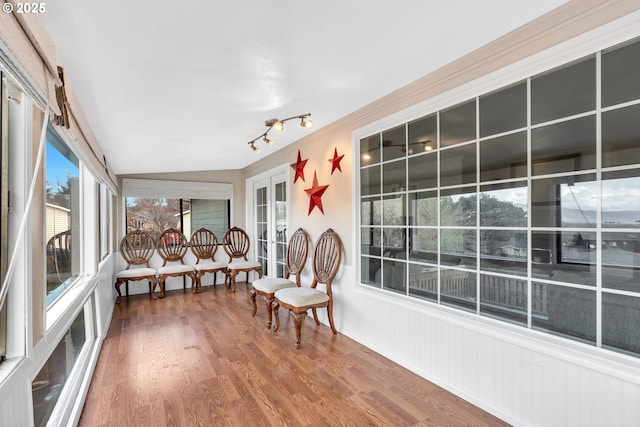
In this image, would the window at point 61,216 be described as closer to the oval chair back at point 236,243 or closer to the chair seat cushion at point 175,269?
the chair seat cushion at point 175,269

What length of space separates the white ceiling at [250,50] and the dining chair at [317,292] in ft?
4.90

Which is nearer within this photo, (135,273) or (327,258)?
(327,258)

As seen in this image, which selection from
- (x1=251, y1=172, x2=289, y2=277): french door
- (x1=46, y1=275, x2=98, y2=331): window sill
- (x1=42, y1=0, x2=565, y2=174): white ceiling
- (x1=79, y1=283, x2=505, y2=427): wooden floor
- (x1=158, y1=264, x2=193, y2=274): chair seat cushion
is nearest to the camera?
(x1=42, y1=0, x2=565, y2=174): white ceiling

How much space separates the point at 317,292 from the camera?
312cm

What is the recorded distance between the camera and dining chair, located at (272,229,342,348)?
115 inches

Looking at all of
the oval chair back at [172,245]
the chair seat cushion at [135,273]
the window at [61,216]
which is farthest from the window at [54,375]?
the oval chair back at [172,245]

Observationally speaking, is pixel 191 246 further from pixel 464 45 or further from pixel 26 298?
pixel 464 45

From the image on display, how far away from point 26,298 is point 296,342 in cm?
220

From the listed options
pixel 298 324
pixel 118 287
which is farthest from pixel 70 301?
pixel 118 287

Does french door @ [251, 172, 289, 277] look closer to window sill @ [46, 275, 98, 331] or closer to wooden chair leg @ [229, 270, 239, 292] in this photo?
wooden chair leg @ [229, 270, 239, 292]

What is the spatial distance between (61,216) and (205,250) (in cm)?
358

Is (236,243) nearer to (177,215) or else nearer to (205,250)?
(205,250)

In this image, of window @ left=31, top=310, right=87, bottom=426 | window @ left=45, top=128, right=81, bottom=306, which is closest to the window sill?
window @ left=45, top=128, right=81, bottom=306

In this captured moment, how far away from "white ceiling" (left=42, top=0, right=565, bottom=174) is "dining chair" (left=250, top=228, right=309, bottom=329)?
1716mm
